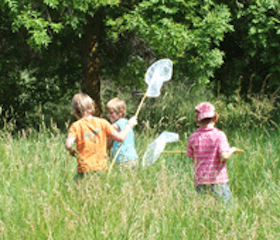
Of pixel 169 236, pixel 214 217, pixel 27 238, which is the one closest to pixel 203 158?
pixel 214 217

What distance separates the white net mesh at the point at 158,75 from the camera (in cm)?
518

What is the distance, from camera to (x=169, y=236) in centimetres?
294

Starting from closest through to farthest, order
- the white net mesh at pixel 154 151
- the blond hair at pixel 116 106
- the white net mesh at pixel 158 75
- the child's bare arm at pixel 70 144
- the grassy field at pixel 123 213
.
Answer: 1. the grassy field at pixel 123 213
2. the child's bare arm at pixel 70 144
3. the white net mesh at pixel 154 151
4. the blond hair at pixel 116 106
5. the white net mesh at pixel 158 75

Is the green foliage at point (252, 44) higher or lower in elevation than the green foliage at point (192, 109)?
higher

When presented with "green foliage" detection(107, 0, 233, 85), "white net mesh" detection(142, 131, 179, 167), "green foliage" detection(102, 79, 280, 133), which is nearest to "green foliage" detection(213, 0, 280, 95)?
"green foliage" detection(102, 79, 280, 133)

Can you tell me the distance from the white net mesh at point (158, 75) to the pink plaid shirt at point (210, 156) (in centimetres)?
124

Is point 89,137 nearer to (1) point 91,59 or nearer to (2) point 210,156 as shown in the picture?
(2) point 210,156

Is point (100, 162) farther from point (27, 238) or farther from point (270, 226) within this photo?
point (270, 226)

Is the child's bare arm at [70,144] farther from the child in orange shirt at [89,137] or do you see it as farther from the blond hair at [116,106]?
the blond hair at [116,106]

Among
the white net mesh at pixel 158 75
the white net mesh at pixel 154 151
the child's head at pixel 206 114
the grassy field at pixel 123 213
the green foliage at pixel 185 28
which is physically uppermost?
the green foliage at pixel 185 28

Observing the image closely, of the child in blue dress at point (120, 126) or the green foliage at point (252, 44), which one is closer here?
the child in blue dress at point (120, 126)

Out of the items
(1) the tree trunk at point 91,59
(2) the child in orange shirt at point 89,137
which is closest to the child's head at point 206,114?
(2) the child in orange shirt at point 89,137

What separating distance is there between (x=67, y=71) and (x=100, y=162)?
22.8ft

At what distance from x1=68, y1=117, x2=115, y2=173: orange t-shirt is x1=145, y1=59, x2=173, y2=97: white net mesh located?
4.14 feet
